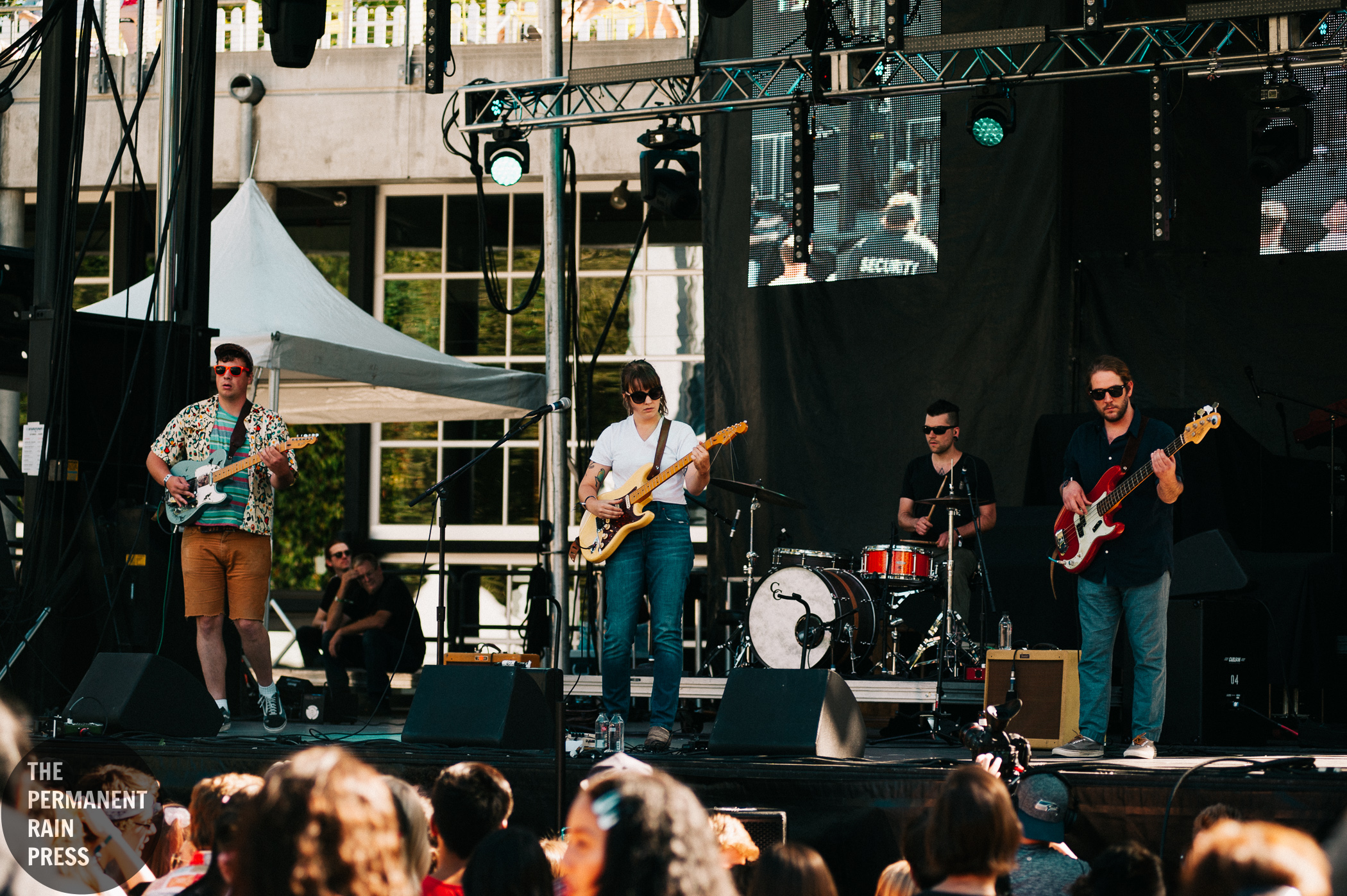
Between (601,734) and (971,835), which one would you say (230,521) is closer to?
(601,734)

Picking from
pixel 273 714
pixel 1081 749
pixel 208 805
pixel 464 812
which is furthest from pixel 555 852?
pixel 273 714

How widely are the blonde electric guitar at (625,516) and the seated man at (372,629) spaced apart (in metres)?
3.43

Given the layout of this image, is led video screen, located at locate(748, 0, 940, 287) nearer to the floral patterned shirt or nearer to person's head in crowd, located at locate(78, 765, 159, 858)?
the floral patterned shirt

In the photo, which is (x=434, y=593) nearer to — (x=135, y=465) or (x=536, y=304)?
(x=536, y=304)

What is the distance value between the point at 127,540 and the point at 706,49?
5870 millimetres

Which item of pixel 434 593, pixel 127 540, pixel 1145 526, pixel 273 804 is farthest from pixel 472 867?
pixel 434 593

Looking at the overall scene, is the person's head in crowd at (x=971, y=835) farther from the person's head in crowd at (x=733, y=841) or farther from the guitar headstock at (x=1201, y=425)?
the guitar headstock at (x=1201, y=425)

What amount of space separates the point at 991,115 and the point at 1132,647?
355cm

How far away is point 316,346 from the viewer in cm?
921

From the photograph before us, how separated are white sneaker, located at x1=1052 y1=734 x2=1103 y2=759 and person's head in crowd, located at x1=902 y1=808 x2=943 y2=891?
112 inches

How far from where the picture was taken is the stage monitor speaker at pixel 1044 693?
6555 mm

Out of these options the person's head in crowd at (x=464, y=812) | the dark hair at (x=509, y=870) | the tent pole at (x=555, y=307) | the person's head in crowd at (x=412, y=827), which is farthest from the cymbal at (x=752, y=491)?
the person's head in crowd at (x=412, y=827)

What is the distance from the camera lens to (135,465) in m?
7.74

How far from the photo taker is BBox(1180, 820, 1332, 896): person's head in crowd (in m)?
2.06
